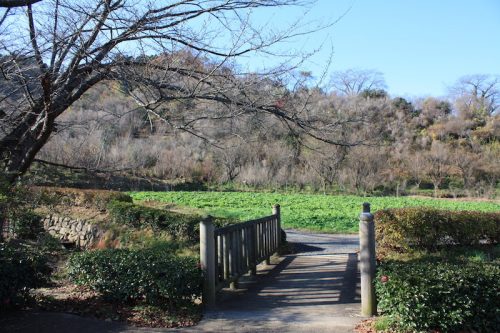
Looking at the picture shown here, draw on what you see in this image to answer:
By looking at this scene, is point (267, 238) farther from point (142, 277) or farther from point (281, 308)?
point (142, 277)

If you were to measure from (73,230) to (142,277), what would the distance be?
11.2 m

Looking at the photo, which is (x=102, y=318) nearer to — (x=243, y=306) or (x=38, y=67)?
(x=243, y=306)

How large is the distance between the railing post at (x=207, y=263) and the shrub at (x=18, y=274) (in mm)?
2092

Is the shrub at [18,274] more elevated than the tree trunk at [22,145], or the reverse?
the tree trunk at [22,145]

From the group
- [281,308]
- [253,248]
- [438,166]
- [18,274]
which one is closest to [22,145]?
[18,274]

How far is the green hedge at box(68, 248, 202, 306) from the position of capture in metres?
6.28

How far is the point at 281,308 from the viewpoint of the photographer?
661 centimetres

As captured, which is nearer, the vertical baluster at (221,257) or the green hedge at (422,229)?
the vertical baluster at (221,257)

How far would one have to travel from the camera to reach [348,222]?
740 inches

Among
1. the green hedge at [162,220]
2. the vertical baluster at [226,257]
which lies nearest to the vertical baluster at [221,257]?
the vertical baluster at [226,257]

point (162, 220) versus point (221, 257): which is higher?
point (162, 220)

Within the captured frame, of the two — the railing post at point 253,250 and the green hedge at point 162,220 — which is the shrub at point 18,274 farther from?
the green hedge at point 162,220

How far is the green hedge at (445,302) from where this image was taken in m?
5.12

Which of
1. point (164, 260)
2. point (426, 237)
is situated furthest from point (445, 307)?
point (426, 237)
